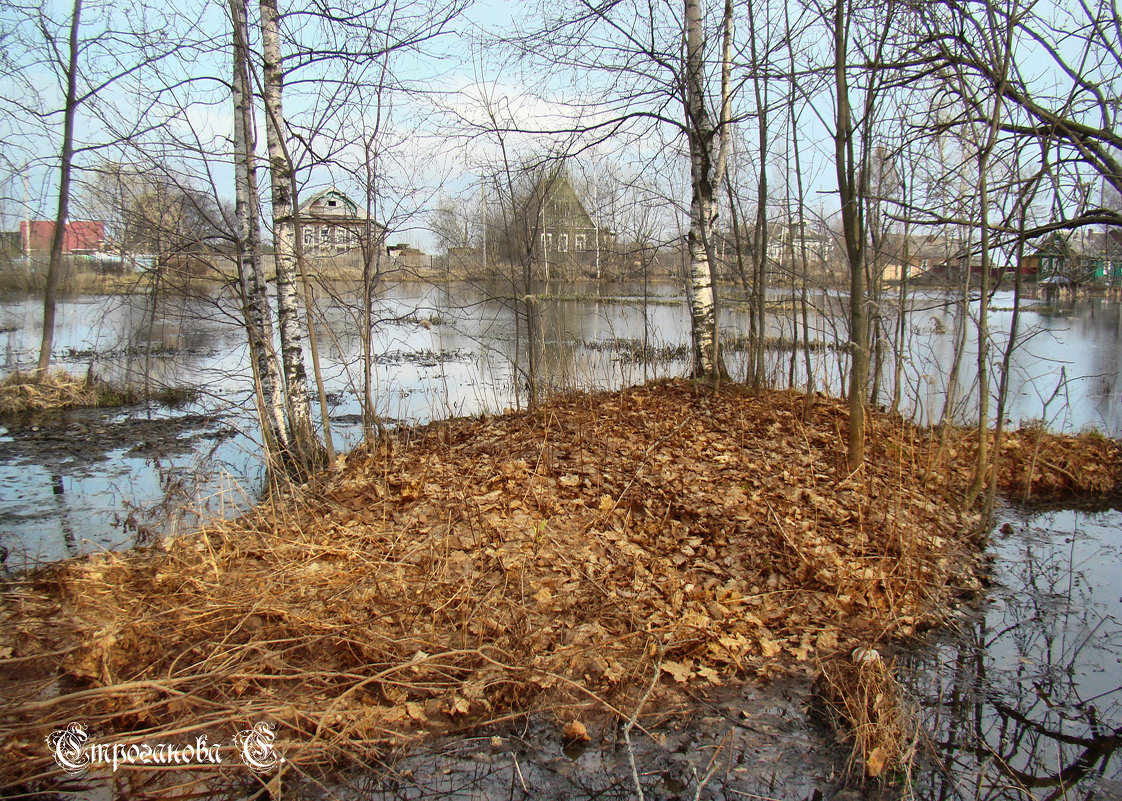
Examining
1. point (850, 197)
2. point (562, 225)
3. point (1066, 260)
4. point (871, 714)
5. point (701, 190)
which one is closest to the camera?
point (871, 714)

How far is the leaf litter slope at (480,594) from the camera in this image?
3.46m

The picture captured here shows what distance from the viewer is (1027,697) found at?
395cm

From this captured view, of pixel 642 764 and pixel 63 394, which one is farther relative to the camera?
pixel 63 394

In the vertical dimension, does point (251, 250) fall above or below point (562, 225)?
below

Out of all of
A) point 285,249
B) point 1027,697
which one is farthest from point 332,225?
point 1027,697

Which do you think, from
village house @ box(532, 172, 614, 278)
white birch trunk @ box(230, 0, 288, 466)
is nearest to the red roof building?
white birch trunk @ box(230, 0, 288, 466)

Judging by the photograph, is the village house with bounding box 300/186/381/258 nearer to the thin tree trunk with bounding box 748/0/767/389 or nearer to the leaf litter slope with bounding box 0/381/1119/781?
the leaf litter slope with bounding box 0/381/1119/781

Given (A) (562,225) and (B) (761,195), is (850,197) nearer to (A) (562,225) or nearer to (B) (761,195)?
(B) (761,195)

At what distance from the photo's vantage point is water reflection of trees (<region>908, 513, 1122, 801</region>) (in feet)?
10.8

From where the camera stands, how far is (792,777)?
3.15m

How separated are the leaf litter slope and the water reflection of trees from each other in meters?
0.37

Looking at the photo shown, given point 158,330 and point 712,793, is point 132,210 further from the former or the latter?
point 158,330

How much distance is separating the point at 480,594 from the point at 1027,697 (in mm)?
3395

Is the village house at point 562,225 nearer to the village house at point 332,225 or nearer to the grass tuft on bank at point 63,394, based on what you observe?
the village house at point 332,225
